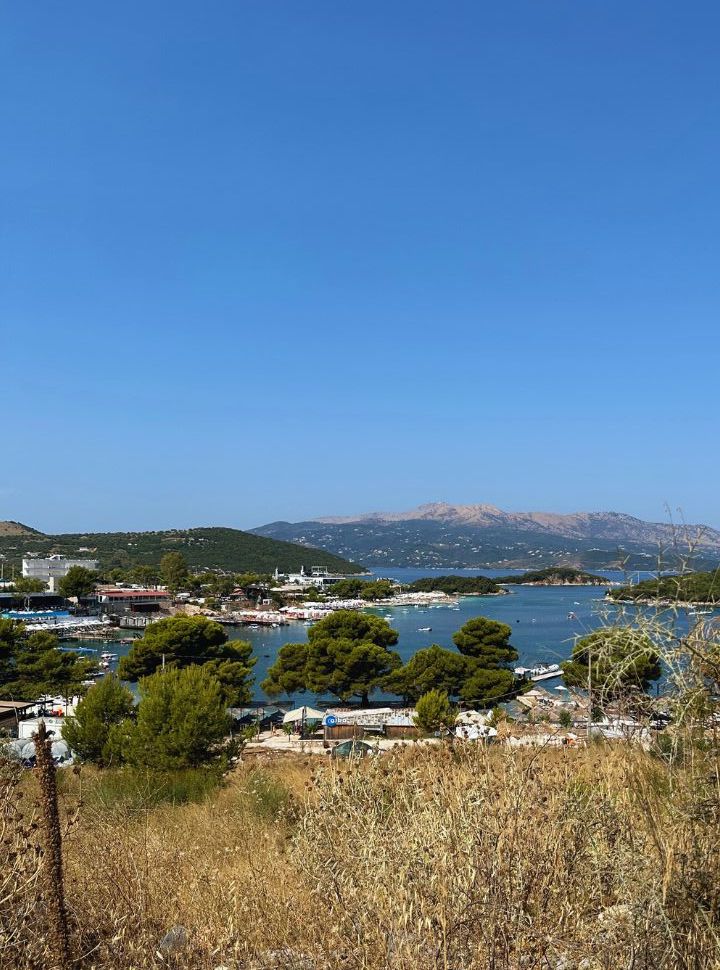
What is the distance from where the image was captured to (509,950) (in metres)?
1.85

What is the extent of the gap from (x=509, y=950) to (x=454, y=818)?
645 mm

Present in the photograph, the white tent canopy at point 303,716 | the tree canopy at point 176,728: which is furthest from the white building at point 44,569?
the tree canopy at point 176,728

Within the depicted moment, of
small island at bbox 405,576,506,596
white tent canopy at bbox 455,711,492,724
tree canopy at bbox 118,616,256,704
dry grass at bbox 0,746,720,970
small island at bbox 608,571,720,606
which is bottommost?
small island at bbox 405,576,506,596

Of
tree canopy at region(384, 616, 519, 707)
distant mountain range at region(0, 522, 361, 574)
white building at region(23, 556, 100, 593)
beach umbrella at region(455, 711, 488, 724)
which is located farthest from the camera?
distant mountain range at region(0, 522, 361, 574)

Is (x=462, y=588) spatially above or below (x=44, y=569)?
below

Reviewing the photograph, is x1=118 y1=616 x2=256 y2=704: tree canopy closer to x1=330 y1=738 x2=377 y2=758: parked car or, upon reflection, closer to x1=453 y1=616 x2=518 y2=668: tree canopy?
x1=453 y1=616 x2=518 y2=668: tree canopy

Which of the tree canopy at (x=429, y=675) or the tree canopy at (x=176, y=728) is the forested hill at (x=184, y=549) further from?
the tree canopy at (x=176, y=728)

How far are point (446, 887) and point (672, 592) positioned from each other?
107 centimetres

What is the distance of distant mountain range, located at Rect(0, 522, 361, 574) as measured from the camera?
317ft

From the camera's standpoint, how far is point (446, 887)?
1975 mm

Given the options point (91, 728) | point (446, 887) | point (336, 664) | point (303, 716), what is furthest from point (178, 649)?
point (446, 887)

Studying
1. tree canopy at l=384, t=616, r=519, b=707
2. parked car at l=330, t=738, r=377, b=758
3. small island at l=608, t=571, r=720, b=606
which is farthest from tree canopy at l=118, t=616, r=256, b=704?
small island at l=608, t=571, r=720, b=606

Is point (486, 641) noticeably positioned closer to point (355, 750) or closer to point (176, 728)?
point (176, 728)

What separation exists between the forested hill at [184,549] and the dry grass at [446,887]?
302ft
